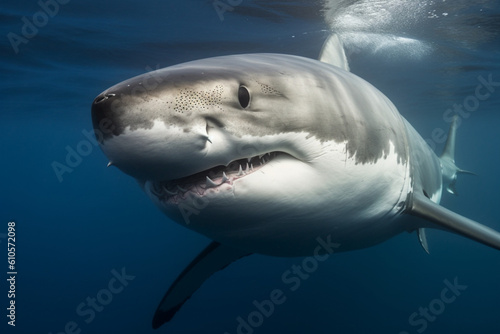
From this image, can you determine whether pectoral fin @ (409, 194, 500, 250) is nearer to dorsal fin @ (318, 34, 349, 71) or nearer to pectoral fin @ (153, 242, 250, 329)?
pectoral fin @ (153, 242, 250, 329)

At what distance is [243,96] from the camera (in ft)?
6.08

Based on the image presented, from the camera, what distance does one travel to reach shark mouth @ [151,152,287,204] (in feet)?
6.21

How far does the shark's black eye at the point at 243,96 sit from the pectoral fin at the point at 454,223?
228cm

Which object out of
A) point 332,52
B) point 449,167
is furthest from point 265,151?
point 449,167

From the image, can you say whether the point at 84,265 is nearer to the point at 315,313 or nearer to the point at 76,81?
the point at 76,81

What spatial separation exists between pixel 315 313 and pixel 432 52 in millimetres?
10939

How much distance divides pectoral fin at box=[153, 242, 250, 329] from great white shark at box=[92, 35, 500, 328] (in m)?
1.41

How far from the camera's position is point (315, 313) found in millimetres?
14375

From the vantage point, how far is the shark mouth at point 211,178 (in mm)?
1893

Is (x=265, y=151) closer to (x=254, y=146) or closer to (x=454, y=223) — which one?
(x=254, y=146)

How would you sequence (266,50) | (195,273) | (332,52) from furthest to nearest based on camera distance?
(266,50) → (332,52) → (195,273)

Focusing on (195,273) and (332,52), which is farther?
(332,52)

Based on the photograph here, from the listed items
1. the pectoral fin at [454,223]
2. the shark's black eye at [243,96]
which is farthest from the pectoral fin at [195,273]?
the shark's black eye at [243,96]

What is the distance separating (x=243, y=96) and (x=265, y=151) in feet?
0.98
